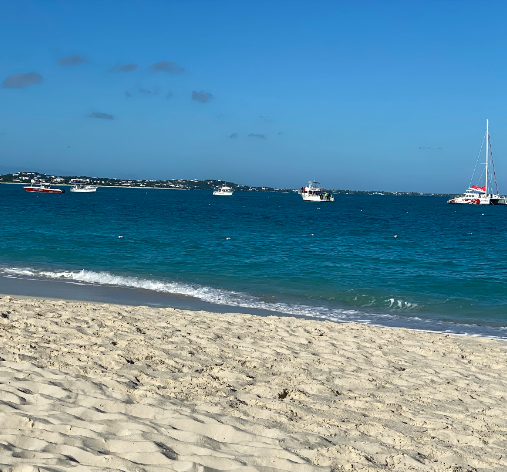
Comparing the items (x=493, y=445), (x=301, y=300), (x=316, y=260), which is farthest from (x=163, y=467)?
(x=316, y=260)

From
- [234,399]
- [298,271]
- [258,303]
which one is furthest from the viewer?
[298,271]

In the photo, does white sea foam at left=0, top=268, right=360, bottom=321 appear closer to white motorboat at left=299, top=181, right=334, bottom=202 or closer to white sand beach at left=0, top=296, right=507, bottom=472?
white sand beach at left=0, top=296, right=507, bottom=472

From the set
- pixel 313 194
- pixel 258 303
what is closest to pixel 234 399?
pixel 258 303

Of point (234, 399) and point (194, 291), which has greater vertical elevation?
point (234, 399)

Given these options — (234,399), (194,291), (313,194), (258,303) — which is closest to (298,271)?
(194,291)

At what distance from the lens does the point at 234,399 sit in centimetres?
604

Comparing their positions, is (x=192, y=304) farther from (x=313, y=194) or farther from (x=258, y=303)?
(x=313, y=194)

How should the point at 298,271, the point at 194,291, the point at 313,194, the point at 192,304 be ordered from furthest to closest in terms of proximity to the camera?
1. the point at 313,194
2. the point at 298,271
3. the point at 194,291
4. the point at 192,304

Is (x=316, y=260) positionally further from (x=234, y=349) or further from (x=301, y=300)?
(x=234, y=349)

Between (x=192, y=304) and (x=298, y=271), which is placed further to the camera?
(x=298, y=271)

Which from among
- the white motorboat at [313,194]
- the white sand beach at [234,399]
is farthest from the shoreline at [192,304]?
the white motorboat at [313,194]

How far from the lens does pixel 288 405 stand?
5957 mm

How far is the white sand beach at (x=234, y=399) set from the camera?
4598 millimetres

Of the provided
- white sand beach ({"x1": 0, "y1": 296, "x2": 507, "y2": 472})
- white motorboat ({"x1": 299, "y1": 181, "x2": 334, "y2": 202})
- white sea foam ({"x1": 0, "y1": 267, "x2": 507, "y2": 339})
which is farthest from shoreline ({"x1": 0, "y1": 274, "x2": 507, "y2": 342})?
white motorboat ({"x1": 299, "y1": 181, "x2": 334, "y2": 202})
